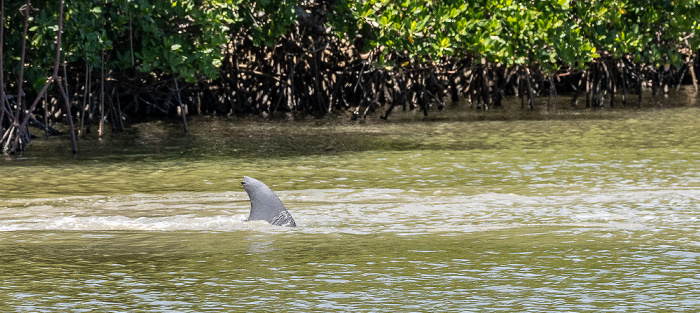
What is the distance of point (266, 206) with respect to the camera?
19.6ft

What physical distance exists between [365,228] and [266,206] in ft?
1.63

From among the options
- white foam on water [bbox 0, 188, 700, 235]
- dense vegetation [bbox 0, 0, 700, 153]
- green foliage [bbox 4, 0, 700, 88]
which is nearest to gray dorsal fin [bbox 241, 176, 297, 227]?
white foam on water [bbox 0, 188, 700, 235]

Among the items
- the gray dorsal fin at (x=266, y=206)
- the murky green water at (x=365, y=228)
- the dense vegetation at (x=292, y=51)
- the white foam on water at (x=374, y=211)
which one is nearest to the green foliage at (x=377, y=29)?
the dense vegetation at (x=292, y=51)

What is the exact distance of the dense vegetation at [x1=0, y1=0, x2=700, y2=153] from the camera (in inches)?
432

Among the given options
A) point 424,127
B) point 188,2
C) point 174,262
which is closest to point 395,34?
point 424,127

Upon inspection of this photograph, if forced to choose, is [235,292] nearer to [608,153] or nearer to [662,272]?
[662,272]

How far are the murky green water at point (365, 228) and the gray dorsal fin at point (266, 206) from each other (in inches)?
4.5

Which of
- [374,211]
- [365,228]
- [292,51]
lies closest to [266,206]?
[365,228]

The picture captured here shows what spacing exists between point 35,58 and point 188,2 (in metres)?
1.52

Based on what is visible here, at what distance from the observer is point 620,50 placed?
48.0 ft

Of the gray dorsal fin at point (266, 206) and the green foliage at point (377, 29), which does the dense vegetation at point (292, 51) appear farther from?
the gray dorsal fin at point (266, 206)

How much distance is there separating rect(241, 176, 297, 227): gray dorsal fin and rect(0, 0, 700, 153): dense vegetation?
4.49m

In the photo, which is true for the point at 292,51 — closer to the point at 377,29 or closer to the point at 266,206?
the point at 377,29

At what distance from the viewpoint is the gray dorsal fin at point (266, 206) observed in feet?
19.5
